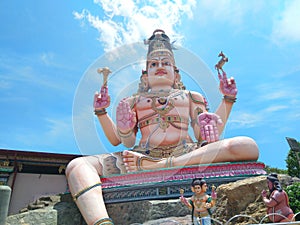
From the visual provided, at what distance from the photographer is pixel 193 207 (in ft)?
10.1

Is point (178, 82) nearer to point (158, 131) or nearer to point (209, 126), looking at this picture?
point (158, 131)

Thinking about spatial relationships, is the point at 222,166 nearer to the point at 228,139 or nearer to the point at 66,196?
the point at 228,139

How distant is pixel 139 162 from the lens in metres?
4.92

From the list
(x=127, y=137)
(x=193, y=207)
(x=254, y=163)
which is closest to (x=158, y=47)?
(x=127, y=137)

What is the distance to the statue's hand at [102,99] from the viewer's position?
18.1 feet

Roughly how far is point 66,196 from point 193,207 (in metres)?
2.99

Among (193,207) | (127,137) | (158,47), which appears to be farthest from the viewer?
(158,47)

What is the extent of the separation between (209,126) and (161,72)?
168cm

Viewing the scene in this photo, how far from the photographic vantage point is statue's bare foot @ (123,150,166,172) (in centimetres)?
489

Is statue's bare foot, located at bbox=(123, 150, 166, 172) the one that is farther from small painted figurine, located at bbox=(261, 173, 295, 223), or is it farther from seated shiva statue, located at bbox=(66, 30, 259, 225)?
small painted figurine, located at bbox=(261, 173, 295, 223)

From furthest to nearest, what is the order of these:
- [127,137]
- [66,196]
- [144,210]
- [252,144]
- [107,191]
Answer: [127,137] → [66,196] → [107,191] → [252,144] → [144,210]

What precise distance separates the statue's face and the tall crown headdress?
113mm

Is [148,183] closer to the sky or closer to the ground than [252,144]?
closer to the ground

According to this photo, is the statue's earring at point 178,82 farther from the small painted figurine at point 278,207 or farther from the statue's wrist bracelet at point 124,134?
the small painted figurine at point 278,207
